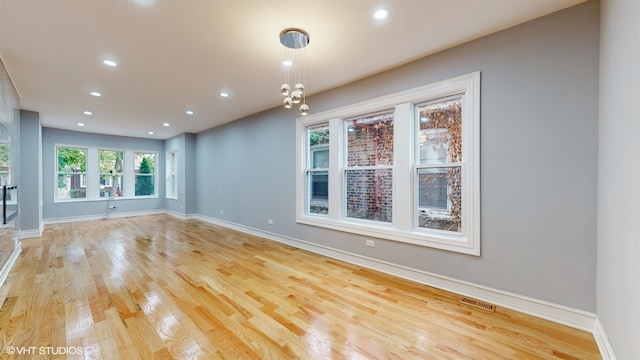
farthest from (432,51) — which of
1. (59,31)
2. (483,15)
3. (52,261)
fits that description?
(52,261)

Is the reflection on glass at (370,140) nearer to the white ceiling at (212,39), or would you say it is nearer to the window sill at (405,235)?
the white ceiling at (212,39)

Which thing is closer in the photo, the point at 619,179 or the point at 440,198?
the point at 619,179

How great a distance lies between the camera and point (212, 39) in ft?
8.70

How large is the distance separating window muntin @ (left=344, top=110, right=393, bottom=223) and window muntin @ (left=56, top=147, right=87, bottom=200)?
8494mm

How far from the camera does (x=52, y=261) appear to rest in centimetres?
381

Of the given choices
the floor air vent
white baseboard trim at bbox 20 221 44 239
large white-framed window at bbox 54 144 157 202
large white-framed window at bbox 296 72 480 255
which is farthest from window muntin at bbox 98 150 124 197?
the floor air vent

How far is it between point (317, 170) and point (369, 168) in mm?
1047

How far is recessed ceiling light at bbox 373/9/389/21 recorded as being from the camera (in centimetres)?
222

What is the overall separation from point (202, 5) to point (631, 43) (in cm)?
296

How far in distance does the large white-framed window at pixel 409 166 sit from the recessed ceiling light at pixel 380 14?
1058mm

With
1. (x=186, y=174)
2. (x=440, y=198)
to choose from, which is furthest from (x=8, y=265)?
(x=440, y=198)

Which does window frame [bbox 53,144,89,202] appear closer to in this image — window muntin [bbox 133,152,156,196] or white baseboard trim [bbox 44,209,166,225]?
white baseboard trim [bbox 44,209,166,225]

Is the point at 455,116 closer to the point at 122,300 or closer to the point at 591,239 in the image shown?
the point at 591,239

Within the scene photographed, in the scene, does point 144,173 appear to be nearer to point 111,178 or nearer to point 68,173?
point 111,178
